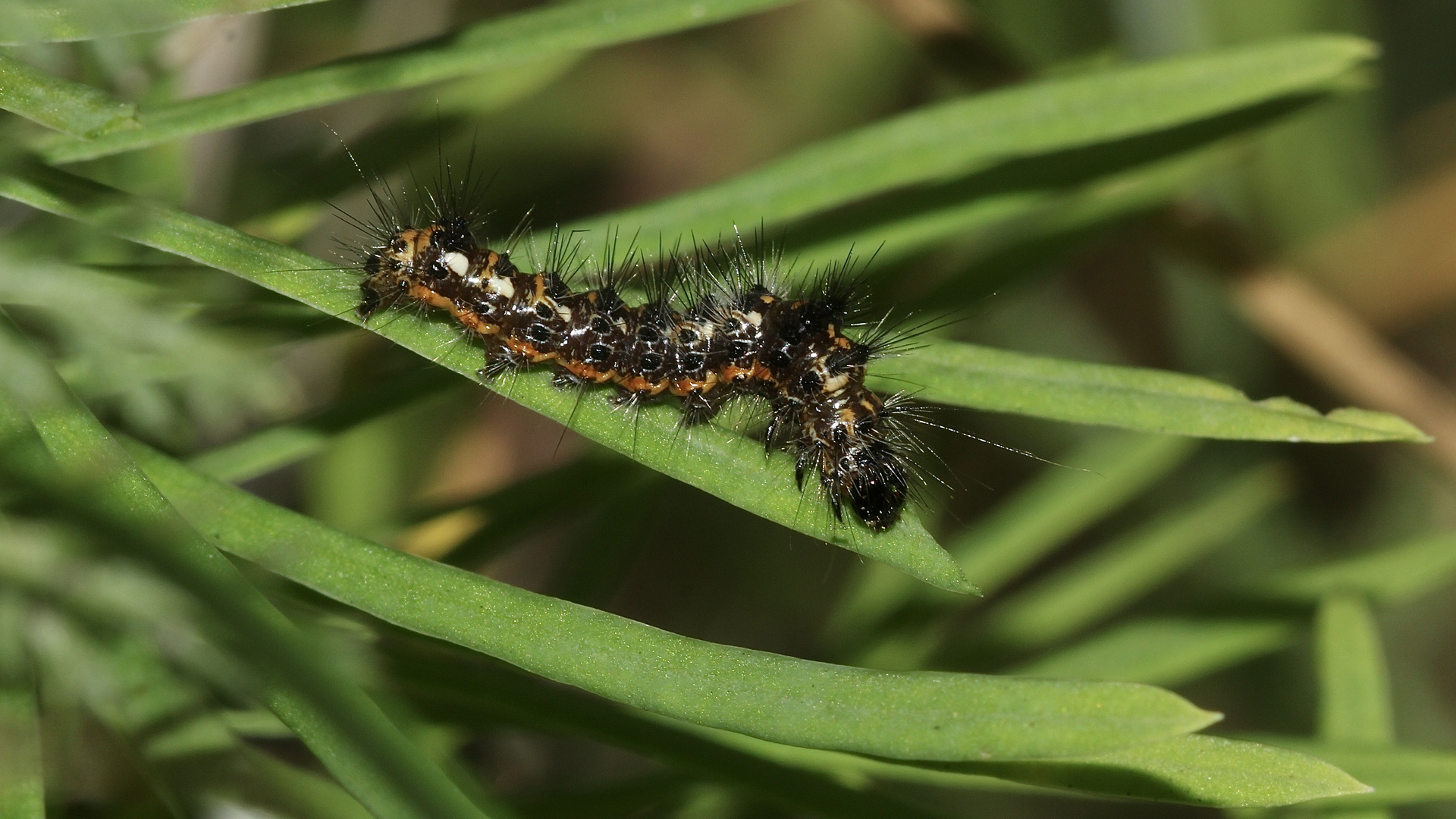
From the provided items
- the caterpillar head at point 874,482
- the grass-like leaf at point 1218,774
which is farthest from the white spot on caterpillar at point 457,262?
the grass-like leaf at point 1218,774

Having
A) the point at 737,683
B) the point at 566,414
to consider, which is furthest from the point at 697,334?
A: the point at 737,683

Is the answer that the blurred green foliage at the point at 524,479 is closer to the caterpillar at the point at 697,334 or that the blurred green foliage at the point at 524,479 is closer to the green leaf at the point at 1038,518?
the green leaf at the point at 1038,518

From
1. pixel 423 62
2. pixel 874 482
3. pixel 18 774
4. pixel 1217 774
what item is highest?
pixel 423 62

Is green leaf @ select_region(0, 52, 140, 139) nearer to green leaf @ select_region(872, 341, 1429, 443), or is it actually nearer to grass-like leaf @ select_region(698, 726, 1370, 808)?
green leaf @ select_region(872, 341, 1429, 443)

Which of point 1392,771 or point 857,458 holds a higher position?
point 857,458

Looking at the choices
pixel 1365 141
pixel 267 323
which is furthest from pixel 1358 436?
pixel 1365 141

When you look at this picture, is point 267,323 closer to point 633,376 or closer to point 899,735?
point 633,376

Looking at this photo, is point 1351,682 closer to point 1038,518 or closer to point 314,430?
point 1038,518

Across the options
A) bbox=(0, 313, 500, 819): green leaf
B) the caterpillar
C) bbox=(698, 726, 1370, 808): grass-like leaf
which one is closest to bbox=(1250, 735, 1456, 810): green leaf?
bbox=(698, 726, 1370, 808): grass-like leaf
